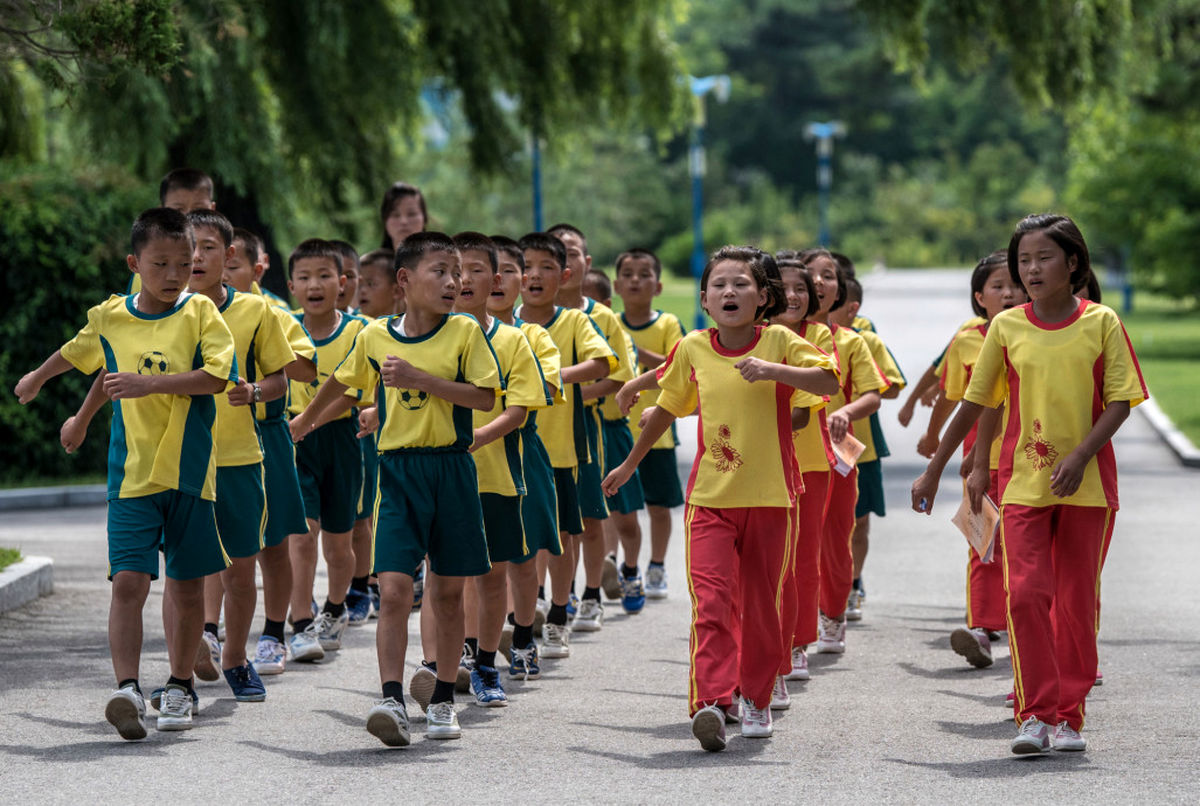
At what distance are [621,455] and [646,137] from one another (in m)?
65.7

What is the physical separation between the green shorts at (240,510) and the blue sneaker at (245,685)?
49 cm

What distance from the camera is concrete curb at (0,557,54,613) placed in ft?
31.1

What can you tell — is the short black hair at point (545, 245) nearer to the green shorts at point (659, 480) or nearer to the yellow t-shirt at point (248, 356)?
the yellow t-shirt at point (248, 356)

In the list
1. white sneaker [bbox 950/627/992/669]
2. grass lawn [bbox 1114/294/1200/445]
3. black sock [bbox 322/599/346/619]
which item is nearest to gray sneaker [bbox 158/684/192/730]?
black sock [bbox 322/599/346/619]

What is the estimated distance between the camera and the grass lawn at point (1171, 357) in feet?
72.4

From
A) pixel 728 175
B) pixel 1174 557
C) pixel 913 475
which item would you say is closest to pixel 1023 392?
pixel 1174 557

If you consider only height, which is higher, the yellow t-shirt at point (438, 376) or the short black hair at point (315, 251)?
the short black hair at point (315, 251)

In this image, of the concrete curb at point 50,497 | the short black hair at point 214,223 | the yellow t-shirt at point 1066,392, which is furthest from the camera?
the concrete curb at point 50,497

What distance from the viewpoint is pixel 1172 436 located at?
18.9 m

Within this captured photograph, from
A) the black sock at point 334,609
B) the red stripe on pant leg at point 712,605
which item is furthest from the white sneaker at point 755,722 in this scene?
the black sock at point 334,609

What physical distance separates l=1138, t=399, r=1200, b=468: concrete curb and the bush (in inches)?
386

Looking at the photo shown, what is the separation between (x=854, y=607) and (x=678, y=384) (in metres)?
3.07

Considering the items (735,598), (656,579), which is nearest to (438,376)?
(735,598)

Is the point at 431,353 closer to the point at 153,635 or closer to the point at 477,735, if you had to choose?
the point at 477,735
